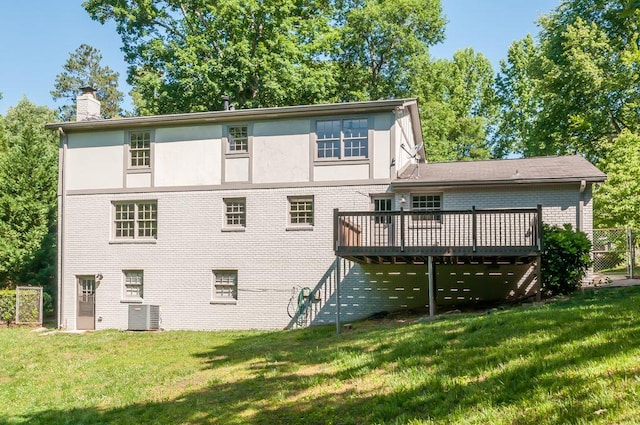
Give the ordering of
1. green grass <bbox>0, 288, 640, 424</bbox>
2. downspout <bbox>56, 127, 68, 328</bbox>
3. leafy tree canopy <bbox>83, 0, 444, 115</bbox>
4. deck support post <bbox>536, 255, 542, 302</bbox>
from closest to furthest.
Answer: green grass <bbox>0, 288, 640, 424</bbox> < deck support post <bbox>536, 255, 542, 302</bbox> < downspout <bbox>56, 127, 68, 328</bbox> < leafy tree canopy <bbox>83, 0, 444, 115</bbox>

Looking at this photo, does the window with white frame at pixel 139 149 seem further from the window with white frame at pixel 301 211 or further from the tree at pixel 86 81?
the tree at pixel 86 81

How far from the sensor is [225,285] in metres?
17.4

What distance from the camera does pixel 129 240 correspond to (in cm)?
1811

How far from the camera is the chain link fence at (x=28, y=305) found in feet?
65.3

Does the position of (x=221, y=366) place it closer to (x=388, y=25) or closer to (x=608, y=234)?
(x=608, y=234)

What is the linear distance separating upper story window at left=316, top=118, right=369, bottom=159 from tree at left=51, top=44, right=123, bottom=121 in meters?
39.5

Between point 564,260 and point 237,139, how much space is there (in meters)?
10.5

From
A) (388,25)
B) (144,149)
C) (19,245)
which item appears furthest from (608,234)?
(19,245)

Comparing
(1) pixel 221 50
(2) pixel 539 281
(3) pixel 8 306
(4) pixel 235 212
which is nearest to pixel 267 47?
(1) pixel 221 50

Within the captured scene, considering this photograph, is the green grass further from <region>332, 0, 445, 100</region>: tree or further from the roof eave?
<region>332, 0, 445, 100</region>: tree

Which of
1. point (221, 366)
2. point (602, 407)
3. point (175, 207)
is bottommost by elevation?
point (221, 366)

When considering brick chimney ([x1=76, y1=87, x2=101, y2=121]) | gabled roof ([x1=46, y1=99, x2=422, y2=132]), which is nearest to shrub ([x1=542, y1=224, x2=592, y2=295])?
gabled roof ([x1=46, y1=99, x2=422, y2=132])

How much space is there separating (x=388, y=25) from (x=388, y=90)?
11.8 feet

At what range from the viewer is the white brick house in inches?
635
